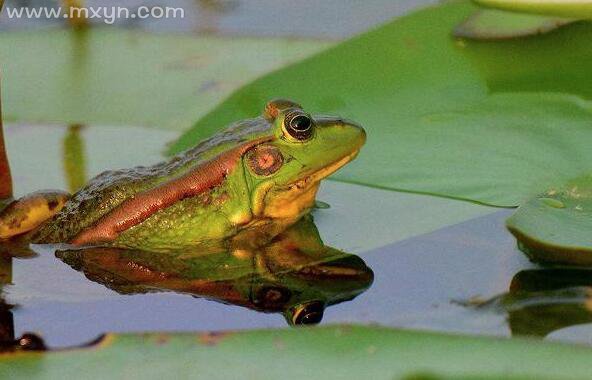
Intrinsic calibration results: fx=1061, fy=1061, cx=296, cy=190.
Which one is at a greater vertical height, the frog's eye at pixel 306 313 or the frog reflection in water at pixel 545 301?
the frog reflection in water at pixel 545 301

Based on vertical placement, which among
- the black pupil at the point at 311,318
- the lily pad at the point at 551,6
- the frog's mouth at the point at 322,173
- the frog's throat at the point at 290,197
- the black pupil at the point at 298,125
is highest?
the lily pad at the point at 551,6

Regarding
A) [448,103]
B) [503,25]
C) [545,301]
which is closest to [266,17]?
[503,25]

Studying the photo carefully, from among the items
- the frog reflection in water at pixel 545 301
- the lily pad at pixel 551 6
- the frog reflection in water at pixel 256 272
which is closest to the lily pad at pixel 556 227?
the frog reflection in water at pixel 545 301

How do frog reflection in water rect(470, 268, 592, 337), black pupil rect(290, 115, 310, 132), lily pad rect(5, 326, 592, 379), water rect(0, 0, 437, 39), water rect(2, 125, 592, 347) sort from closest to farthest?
lily pad rect(5, 326, 592, 379) → frog reflection in water rect(470, 268, 592, 337) → water rect(2, 125, 592, 347) → black pupil rect(290, 115, 310, 132) → water rect(0, 0, 437, 39)

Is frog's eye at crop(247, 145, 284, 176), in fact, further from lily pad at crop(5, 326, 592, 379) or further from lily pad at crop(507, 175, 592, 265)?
lily pad at crop(5, 326, 592, 379)

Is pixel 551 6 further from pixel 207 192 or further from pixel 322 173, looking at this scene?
pixel 207 192

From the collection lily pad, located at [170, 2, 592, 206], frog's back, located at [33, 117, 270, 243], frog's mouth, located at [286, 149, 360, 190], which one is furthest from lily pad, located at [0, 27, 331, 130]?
frog's mouth, located at [286, 149, 360, 190]

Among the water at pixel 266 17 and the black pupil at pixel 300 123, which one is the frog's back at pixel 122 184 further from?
the water at pixel 266 17
